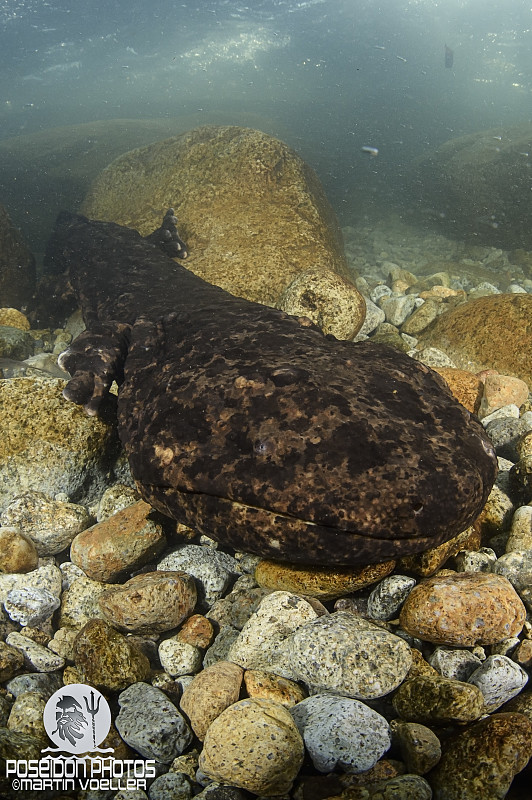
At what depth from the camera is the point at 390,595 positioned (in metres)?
2.47

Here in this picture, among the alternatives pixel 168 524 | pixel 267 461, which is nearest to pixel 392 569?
pixel 267 461

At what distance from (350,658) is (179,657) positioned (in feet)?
3.34

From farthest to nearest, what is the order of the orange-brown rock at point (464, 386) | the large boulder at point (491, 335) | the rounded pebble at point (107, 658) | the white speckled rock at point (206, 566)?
1. the large boulder at point (491, 335)
2. the orange-brown rock at point (464, 386)
3. the white speckled rock at point (206, 566)
4. the rounded pebble at point (107, 658)

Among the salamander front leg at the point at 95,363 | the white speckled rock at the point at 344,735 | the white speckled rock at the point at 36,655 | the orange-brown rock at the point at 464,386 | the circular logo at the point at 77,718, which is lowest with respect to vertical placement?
the white speckled rock at the point at 36,655

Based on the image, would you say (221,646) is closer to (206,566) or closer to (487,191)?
(206,566)

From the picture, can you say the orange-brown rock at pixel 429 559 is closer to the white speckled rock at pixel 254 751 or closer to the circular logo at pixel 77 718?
the white speckled rock at pixel 254 751

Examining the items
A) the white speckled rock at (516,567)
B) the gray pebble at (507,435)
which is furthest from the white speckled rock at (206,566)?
the gray pebble at (507,435)

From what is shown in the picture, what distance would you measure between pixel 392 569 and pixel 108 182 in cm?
1171

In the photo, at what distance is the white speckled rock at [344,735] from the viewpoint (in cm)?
181

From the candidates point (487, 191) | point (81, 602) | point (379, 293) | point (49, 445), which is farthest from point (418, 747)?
point (487, 191)

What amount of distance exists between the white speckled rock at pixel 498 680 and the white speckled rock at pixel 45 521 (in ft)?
8.96

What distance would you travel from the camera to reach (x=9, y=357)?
6.20 m

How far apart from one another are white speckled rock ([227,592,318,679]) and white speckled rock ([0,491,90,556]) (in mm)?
1538

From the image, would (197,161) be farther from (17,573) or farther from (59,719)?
(59,719)
